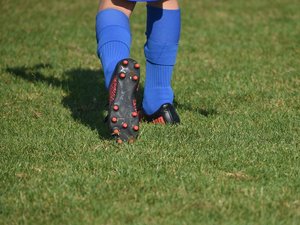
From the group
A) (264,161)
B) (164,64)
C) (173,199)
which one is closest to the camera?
(173,199)

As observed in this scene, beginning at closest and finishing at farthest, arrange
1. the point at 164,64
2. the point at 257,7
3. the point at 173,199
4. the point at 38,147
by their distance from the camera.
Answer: the point at 173,199, the point at 38,147, the point at 164,64, the point at 257,7

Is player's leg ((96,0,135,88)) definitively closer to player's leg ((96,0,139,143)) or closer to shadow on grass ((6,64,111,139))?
player's leg ((96,0,139,143))

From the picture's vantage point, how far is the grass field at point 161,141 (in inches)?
108

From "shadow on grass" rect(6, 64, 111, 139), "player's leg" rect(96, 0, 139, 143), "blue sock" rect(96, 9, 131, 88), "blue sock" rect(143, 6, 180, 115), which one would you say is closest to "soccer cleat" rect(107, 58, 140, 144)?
"player's leg" rect(96, 0, 139, 143)

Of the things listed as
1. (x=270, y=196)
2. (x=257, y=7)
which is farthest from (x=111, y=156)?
(x=257, y=7)

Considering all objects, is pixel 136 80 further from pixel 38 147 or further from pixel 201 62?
pixel 201 62

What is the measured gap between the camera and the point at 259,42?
6.67 meters

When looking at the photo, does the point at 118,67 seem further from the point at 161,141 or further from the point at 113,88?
the point at 161,141

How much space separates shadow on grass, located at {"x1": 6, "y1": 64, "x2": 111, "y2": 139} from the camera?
13.7ft

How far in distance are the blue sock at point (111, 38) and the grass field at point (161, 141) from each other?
15.2 inches

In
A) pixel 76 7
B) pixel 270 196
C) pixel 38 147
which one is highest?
pixel 270 196

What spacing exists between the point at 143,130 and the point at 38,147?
539 mm

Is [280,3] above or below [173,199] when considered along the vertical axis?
below

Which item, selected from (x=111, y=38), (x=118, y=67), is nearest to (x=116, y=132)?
(x=118, y=67)
